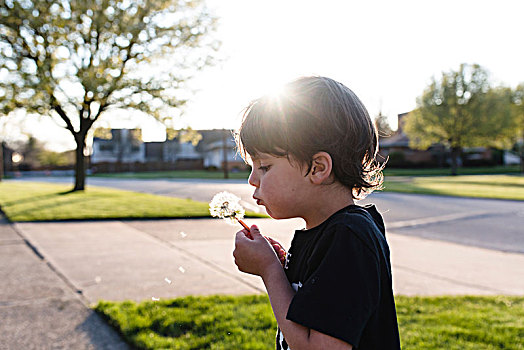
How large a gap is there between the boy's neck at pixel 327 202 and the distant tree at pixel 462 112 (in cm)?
4567

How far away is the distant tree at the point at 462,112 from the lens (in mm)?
42688

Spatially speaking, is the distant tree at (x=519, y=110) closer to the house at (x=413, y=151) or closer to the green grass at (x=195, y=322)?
the house at (x=413, y=151)

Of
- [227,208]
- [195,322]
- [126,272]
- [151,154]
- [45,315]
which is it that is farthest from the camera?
[151,154]

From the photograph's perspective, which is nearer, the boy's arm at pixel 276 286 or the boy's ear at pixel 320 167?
the boy's arm at pixel 276 286

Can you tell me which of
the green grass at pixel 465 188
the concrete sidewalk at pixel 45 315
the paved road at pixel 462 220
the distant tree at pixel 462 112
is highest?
the distant tree at pixel 462 112

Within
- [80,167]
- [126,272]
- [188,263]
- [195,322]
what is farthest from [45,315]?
[80,167]

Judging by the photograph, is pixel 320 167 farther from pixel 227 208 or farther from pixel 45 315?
pixel 45 315

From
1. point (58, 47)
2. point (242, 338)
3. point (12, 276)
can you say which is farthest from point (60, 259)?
point (58, 47)

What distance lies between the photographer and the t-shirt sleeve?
1.10 meters

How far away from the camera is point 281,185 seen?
1.32 metres

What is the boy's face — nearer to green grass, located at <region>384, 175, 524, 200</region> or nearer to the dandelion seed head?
the dandelion seed head

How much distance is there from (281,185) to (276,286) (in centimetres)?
28

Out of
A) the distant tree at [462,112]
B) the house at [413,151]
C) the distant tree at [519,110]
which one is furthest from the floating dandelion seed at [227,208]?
the house at [413,151]

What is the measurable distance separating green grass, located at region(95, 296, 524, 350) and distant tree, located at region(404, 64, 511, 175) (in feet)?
140
